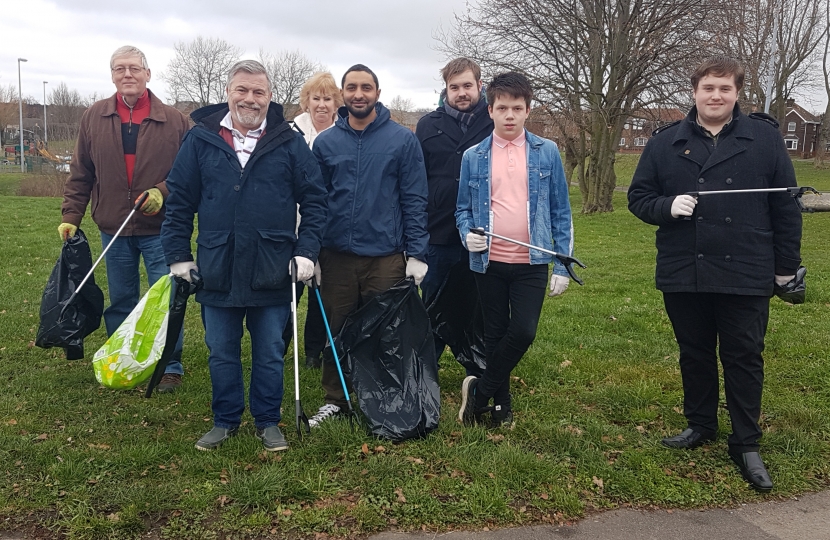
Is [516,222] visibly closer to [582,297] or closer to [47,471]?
[47,471]

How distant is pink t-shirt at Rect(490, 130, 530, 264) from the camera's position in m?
3.76

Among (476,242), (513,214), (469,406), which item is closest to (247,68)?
(476,242)

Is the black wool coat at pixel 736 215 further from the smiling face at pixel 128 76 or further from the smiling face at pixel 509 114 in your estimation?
the smiling face at pixel 128 76

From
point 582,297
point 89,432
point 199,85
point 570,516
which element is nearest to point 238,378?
point 89,432

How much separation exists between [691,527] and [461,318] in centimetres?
196

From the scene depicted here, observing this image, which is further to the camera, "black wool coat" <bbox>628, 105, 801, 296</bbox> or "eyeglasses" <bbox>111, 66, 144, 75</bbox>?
"eyeglasses" <bbox>111, 66, 144, 75</bbox>

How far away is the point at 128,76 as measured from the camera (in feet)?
14.5

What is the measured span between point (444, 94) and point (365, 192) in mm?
1058

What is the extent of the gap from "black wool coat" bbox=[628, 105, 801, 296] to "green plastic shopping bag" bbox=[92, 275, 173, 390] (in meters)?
2.68

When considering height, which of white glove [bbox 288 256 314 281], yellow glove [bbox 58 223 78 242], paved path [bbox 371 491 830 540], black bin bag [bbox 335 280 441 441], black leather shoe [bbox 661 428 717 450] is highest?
yellow glove [bbox 58 223 78 242]

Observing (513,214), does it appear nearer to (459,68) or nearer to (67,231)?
(459,68)

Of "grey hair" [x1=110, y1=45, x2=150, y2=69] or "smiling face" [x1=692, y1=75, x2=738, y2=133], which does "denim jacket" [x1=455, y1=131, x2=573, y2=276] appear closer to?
"smiling face" [x1=692, y1=75, x2=738, y2=133]

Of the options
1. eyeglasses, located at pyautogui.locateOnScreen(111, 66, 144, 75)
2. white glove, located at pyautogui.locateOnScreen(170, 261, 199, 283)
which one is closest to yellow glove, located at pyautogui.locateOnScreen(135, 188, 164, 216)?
eyeglasses, located at pyautogui.locateOnScreen(111, 66, 144, 75)

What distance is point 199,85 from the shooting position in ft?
129
